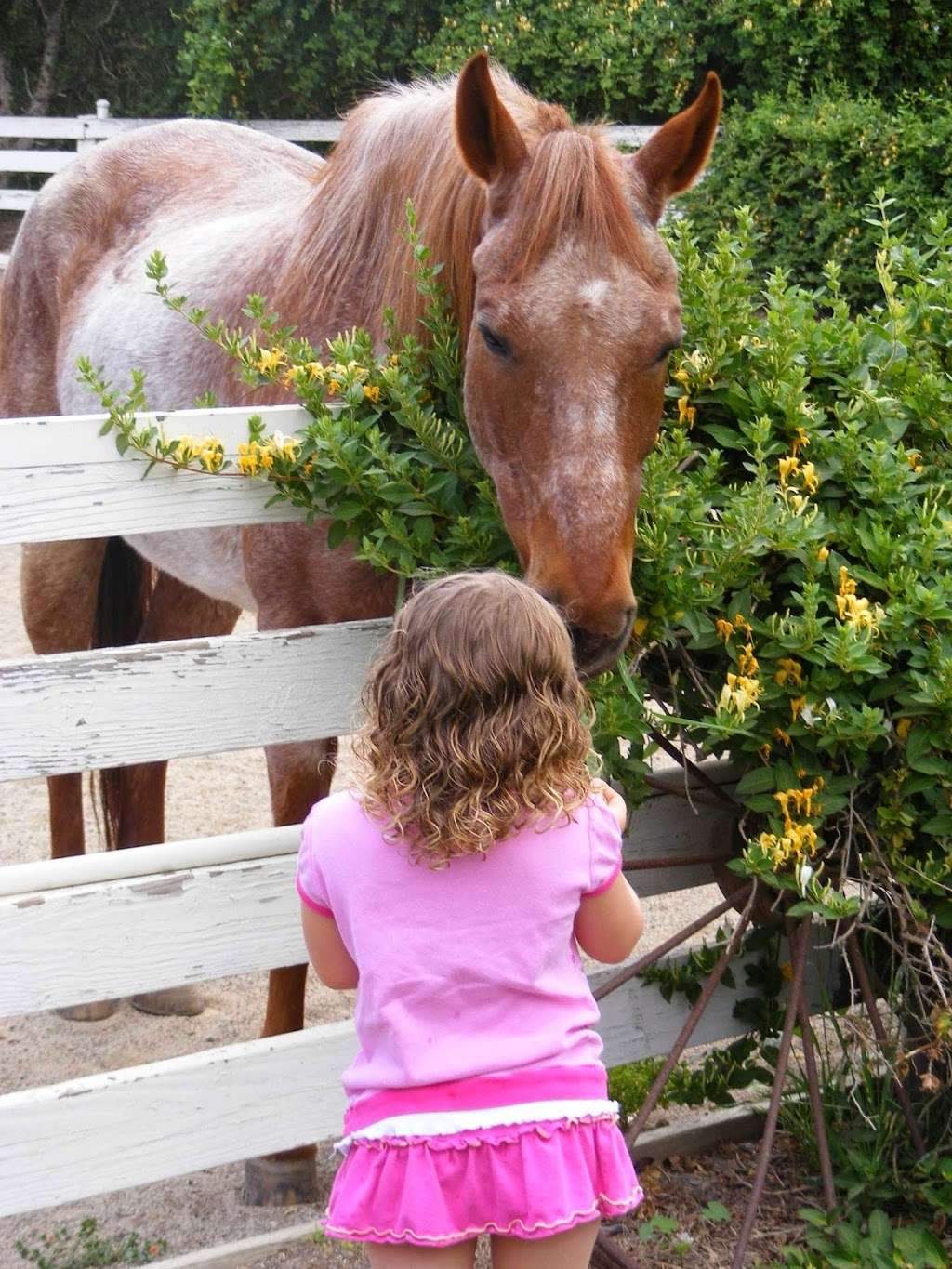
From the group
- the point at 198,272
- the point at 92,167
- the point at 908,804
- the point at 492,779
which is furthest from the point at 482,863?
the point at 92,167

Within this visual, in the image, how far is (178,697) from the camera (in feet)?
7.98

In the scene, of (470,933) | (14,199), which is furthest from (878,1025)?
(14,199)

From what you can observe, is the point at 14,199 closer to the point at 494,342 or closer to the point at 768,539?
the point at 494,342

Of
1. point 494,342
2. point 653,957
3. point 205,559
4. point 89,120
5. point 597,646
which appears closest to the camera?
point 597,646

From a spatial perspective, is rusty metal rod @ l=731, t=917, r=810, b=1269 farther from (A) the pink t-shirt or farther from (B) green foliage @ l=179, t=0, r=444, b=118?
(B) green foliage @ l=179, t=0, r=444, b=118

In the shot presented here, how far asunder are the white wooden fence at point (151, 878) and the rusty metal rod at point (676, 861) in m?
0.62

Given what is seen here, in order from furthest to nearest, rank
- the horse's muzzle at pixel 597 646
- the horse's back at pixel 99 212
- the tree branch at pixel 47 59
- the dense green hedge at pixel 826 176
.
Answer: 1. the tree branch at pixel 47 59
2. the dense green hedge at pixel 826 176
3. the horse's back at pixel 99 212
4. the horse's muzzle at pixel 597 646

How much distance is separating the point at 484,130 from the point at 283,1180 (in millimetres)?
2183

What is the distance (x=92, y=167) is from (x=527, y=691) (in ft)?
12.1

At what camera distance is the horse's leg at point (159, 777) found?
391 cm

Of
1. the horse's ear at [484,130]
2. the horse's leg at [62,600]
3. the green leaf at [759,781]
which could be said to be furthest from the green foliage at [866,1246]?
the horse's leg at [62,600]

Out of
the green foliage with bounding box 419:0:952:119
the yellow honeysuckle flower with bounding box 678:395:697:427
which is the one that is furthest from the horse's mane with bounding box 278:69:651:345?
the green foliage with bounding box 419:0:952:119

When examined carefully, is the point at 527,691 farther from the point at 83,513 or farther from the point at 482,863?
the point at 83,513

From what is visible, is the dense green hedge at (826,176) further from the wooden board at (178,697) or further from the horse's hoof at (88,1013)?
the wooden board at (178,697)
